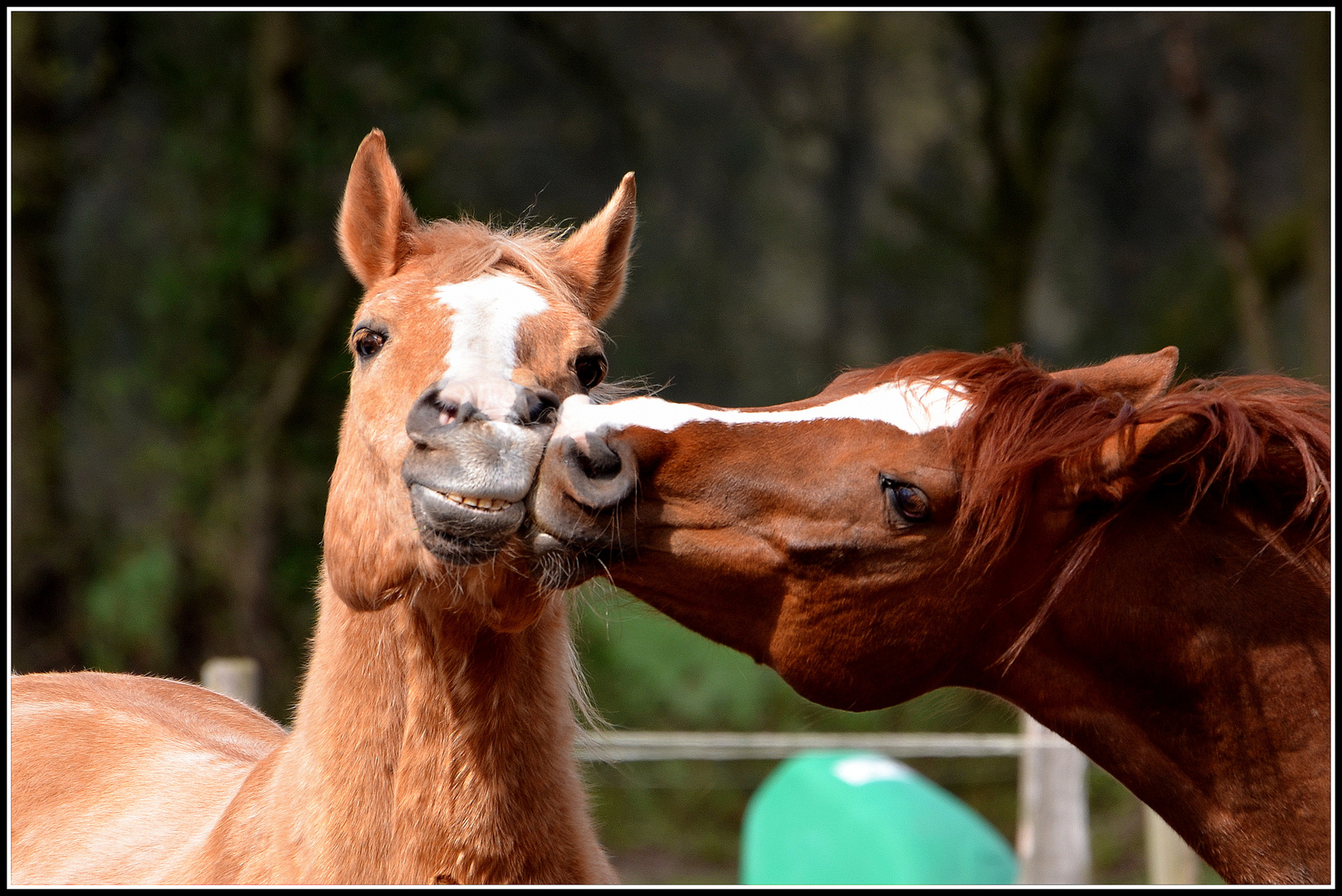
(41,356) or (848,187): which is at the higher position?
(848,187)

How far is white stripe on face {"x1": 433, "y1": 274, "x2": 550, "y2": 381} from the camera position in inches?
98.2

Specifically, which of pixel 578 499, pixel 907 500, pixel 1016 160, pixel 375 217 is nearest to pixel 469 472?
pixel 578 499

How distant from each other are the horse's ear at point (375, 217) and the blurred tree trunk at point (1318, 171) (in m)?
8.70

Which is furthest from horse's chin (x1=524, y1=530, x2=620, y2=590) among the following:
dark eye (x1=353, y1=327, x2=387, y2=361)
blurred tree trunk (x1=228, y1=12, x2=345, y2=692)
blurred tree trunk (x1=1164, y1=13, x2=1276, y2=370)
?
blurred tree trunk (x1=1164, y1=13, x2=1276, y2=370)

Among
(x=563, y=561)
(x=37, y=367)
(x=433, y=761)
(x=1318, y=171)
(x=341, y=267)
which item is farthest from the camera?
(x=341, y=267)

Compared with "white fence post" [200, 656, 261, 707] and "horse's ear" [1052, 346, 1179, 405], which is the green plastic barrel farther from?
"horse's ear" [1052, 346, 1179, 405]

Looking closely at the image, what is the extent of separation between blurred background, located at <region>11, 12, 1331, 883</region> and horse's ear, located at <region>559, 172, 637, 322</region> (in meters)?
5.54

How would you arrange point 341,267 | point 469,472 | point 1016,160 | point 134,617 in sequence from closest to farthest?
point 469,472
point 134,617
point 341,267
point 1016,160

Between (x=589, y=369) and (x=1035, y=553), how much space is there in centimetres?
115

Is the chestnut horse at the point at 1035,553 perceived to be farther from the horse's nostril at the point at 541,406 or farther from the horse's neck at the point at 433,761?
the horse's neck at the point at 433,761

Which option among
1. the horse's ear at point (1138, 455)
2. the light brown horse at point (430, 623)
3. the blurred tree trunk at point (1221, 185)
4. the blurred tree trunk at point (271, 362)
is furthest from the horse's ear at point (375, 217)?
the blurred tree trunk at point (1221, 185)

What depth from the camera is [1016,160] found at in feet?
42.8

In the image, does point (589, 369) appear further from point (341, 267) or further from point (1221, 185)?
point (1221, 185)

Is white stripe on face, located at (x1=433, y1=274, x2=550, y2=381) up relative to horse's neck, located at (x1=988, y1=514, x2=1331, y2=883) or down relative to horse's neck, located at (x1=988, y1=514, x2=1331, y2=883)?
up
